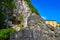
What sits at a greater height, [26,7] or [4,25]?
[26,7]

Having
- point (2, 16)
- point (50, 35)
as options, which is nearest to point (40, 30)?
point (50, 35)

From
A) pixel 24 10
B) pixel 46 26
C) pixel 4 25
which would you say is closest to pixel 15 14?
pixel 24 10

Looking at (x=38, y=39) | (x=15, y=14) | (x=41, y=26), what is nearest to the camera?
(x=38, y=39)

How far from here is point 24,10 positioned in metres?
30.4

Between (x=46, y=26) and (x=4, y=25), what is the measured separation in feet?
46.8

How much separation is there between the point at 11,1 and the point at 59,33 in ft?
50.4

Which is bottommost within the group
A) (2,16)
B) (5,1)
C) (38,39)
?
(38,39)

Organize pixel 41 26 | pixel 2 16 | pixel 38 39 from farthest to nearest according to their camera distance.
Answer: pixel 2 16 < pixel 41 26 < pixel 38 39

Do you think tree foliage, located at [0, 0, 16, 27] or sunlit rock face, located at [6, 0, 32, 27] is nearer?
tree foliage, located at [0, 0, 16, 27]

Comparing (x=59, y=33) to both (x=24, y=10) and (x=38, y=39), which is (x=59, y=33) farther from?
(x=24, y=10)

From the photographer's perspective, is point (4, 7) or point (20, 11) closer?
point (4, 7)

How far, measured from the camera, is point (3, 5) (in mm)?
25344

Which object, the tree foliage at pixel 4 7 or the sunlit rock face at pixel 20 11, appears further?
the sunlit rock face at pixel 20 11

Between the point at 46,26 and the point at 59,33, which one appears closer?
the point at 59,33
